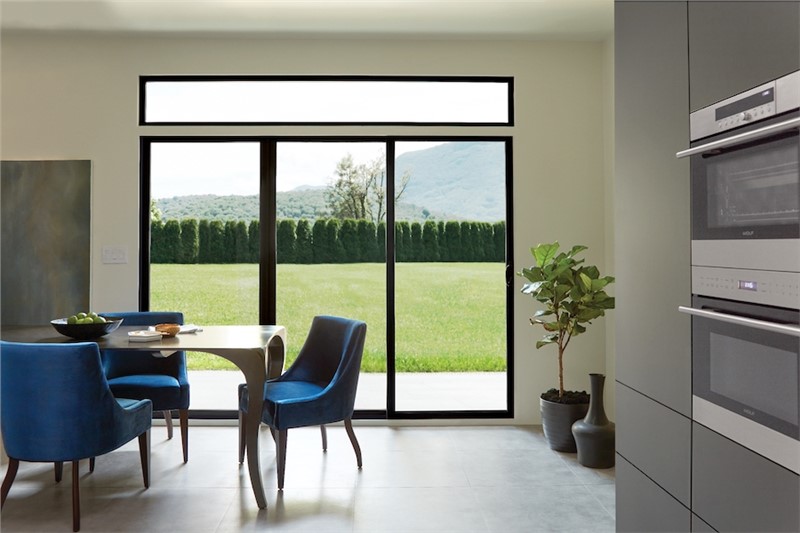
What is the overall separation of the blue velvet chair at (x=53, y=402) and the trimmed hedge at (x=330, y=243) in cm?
200

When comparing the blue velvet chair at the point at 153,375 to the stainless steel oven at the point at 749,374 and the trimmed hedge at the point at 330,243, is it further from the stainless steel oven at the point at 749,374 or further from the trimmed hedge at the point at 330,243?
the stainless steel oven at the point at 749,374

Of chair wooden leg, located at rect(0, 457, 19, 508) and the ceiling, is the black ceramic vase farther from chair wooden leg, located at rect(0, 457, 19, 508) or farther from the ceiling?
chair wooden leg, located at rect(0, 457, 19, 508)

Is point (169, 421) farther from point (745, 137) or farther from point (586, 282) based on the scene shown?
point (745, 137)

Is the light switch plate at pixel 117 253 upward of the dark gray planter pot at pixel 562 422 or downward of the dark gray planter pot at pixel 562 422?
upward

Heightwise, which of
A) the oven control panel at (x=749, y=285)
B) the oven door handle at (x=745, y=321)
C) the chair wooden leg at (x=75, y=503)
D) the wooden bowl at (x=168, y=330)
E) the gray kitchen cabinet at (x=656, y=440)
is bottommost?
the chair wooden leg at (x=75, y=503)

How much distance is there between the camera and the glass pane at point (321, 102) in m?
4.61

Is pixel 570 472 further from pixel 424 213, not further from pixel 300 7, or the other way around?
pixel 300 7

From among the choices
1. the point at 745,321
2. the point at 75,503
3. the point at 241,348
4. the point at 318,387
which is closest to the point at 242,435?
the point at 318,387

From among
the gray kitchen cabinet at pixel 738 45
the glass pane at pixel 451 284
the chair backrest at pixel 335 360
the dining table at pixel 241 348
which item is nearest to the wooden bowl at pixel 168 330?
the dining table at pixel 241 348

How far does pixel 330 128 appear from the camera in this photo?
4.60 metres

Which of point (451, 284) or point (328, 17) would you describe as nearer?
point (328, 17)

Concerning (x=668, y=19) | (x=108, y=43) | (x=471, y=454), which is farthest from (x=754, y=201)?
(x=108, y=43)

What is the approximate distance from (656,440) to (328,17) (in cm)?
350

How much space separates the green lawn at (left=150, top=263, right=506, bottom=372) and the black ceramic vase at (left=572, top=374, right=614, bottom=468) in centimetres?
105
